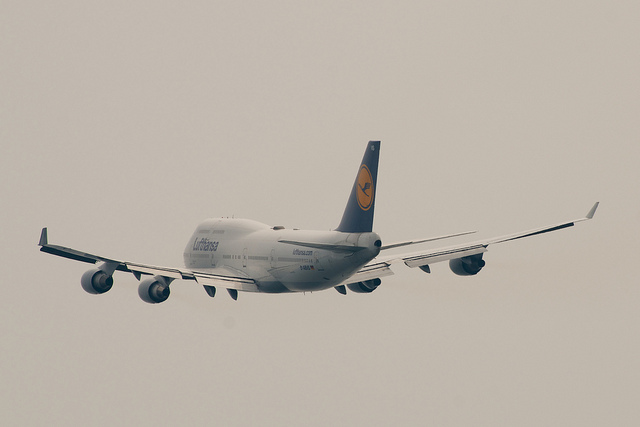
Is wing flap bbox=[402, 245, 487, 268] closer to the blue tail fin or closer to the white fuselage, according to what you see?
the white fuselage

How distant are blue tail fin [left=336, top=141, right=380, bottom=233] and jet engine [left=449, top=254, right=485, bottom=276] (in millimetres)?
11901

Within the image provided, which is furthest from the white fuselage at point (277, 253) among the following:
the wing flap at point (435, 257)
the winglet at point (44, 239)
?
the winglet at point (44, 239)

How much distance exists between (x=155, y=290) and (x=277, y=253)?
8.70m

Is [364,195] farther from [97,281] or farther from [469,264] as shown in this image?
[97,281]

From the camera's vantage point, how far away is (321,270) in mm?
74562

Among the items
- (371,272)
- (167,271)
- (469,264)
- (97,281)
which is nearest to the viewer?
(97,281)

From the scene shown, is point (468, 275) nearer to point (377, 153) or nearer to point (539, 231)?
point (539, 231)

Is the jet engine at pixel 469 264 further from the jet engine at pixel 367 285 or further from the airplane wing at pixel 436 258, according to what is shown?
the jet engine at pixel 367 285

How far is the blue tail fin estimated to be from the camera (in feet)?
234

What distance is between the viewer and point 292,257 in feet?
252

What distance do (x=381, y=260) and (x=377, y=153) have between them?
12.0 meters

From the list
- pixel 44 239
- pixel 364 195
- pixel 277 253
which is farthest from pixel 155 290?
pixel 364 195

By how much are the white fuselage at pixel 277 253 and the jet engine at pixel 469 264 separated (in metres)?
9.88

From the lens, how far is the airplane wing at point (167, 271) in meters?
67.2
